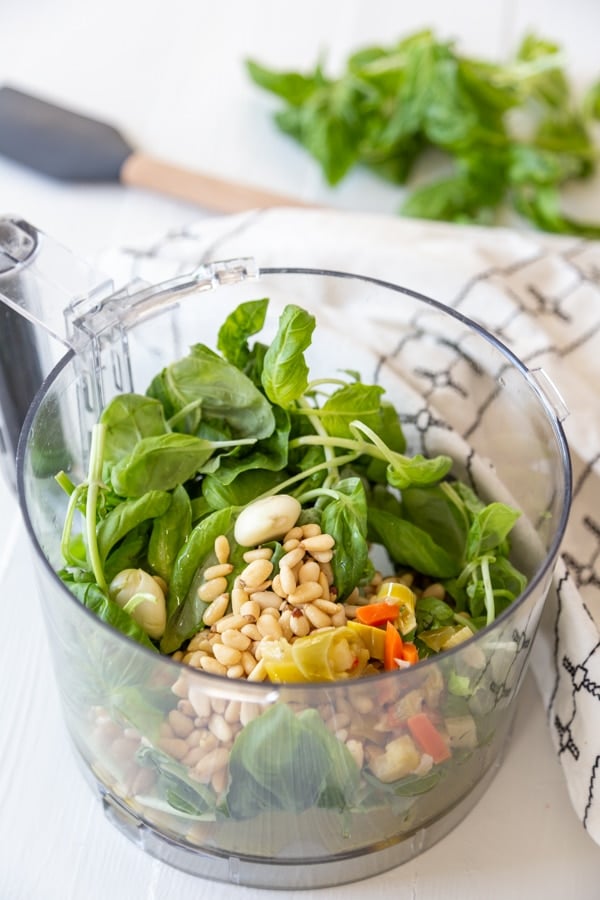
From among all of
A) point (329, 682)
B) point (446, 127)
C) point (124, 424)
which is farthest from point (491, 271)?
point (329, 682)

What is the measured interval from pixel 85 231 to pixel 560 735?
1.98 feet

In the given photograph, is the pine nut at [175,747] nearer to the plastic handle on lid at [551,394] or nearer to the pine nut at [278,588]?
the pine nut at [278,588]

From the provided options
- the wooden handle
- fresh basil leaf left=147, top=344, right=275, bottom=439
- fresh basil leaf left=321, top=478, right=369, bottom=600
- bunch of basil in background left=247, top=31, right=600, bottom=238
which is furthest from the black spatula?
fresh basil leaf left=321, top=478, right=369, bottom=600

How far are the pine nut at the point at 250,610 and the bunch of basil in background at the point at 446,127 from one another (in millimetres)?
532

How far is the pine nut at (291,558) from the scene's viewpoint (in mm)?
585

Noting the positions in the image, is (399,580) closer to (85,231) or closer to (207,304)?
(207,304)

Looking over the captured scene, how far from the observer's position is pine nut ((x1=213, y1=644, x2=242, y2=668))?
555mm

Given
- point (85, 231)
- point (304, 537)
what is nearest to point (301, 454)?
point (304, 537)

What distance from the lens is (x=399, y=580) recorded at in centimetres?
65

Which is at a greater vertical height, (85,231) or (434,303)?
(434,303)

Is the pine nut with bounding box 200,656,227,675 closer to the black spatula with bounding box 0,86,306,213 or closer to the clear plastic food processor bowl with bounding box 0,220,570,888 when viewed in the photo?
the clear plastic food processor bowl with bounding box 0,220,570,888

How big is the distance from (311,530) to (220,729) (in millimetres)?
128

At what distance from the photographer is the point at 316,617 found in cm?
56

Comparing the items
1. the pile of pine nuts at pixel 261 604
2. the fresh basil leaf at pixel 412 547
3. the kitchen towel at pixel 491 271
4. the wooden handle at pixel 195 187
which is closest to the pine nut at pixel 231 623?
the pile of pine nuts at pixel 261 604
